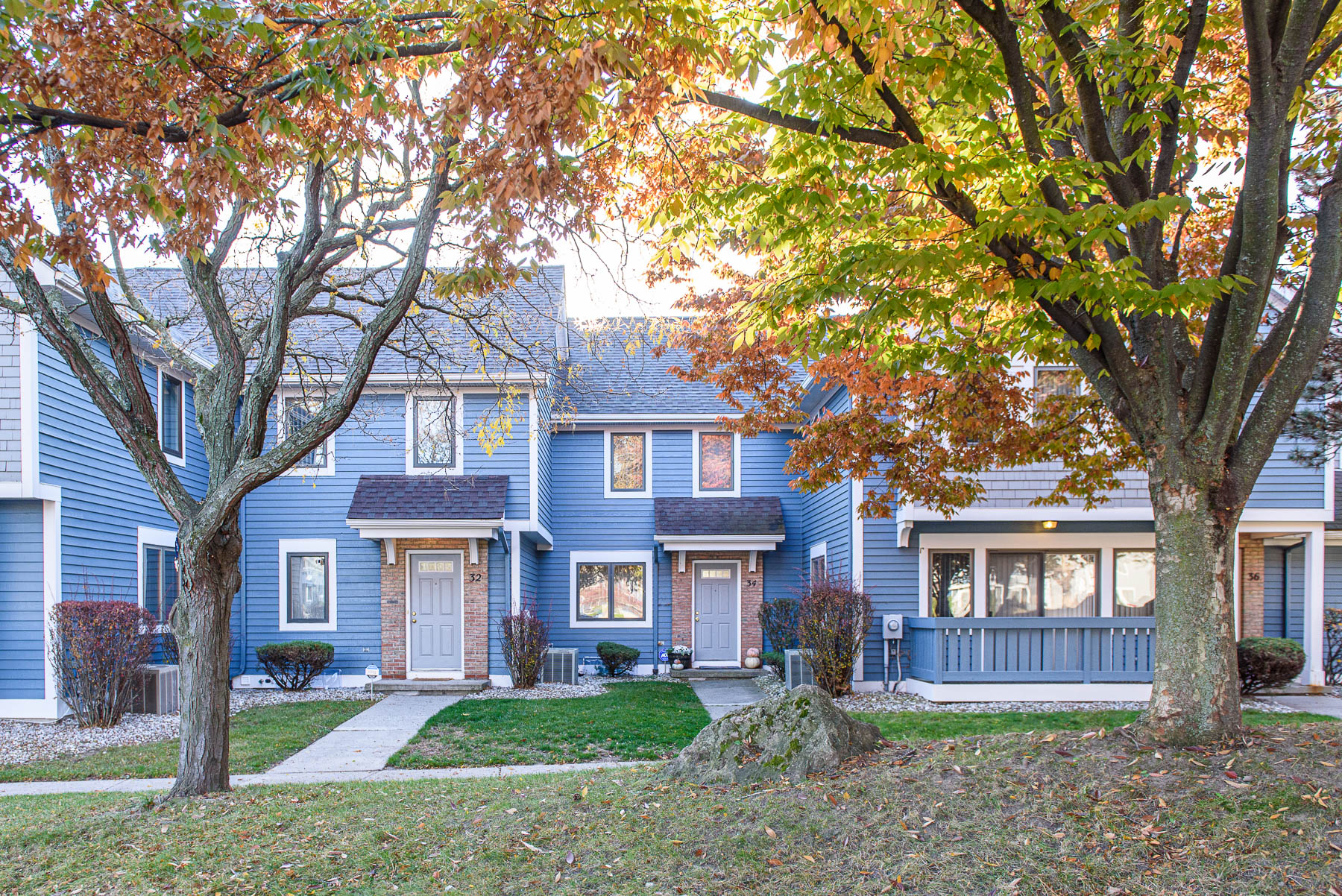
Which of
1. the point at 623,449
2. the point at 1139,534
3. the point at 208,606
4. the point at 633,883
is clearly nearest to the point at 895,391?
the point at 633,883

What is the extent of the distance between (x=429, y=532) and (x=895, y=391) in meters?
9.16

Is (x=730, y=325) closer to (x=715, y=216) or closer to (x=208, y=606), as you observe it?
(x=715, y=216)

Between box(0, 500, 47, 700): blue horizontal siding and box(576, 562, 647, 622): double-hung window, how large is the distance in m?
9.05

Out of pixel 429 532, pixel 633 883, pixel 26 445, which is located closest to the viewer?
pixel 633 883

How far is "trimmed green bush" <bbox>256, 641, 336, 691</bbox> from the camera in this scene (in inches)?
595

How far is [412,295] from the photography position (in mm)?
6906

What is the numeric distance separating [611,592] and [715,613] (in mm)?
2139

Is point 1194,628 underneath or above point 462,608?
above

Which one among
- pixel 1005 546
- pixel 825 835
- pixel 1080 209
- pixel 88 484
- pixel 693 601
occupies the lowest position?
pixel 693 601

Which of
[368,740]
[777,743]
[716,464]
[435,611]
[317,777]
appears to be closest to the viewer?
[777,743]

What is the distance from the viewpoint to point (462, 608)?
15758 mm

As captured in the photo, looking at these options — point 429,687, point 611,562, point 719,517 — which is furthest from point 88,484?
point 719,517

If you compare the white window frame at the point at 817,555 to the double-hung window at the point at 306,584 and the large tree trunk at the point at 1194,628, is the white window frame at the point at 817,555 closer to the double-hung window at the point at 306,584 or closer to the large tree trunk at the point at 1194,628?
the double-hung window at the point at 306,584

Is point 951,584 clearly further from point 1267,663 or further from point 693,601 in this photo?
point 693,601
